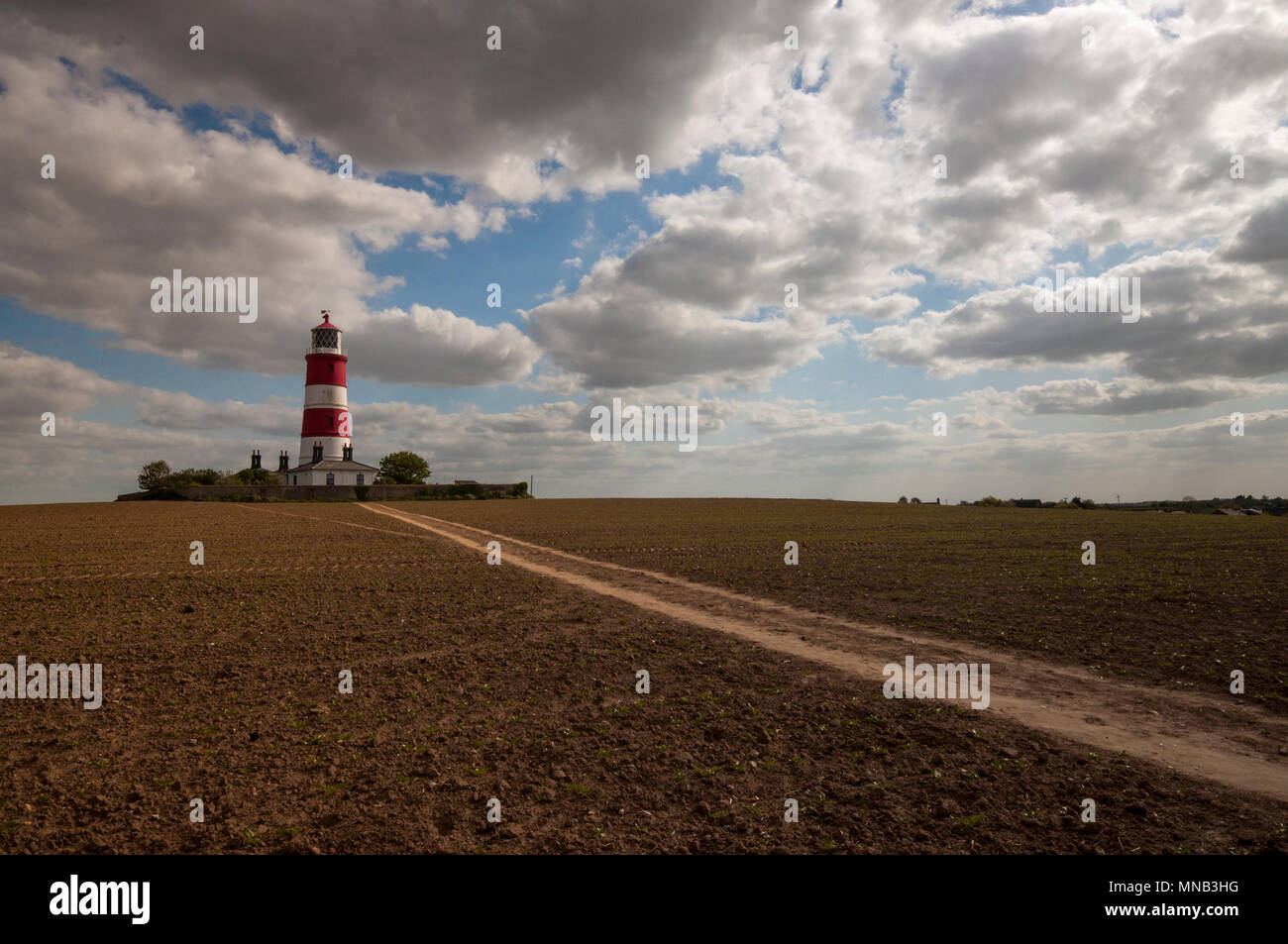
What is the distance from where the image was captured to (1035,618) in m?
14.2

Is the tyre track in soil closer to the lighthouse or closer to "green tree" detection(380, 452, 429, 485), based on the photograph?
the lighthouse

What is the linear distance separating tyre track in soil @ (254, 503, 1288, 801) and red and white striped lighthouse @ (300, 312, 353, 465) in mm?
73688

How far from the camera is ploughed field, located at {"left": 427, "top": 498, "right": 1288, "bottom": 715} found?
11.4 m

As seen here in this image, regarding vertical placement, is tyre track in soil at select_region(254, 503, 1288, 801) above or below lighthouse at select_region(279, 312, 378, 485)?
below


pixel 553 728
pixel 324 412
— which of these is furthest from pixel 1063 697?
pixel 324 412

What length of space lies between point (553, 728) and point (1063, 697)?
6.92 meters

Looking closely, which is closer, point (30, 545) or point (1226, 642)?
point (1226, 642)

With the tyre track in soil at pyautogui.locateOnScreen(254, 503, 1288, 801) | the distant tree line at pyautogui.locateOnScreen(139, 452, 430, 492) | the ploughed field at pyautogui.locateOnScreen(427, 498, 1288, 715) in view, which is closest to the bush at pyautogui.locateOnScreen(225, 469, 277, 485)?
the distant tree line at pyautogui.locateOnScreen(139, 452, 430, 492)

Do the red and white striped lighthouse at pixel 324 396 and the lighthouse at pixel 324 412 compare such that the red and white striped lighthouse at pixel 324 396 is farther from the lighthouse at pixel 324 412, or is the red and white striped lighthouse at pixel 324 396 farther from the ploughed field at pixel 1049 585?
the ploughed field at pixel 1049 585

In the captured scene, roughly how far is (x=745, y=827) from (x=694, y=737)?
202cm

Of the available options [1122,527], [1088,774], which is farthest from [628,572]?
[1122,527]
